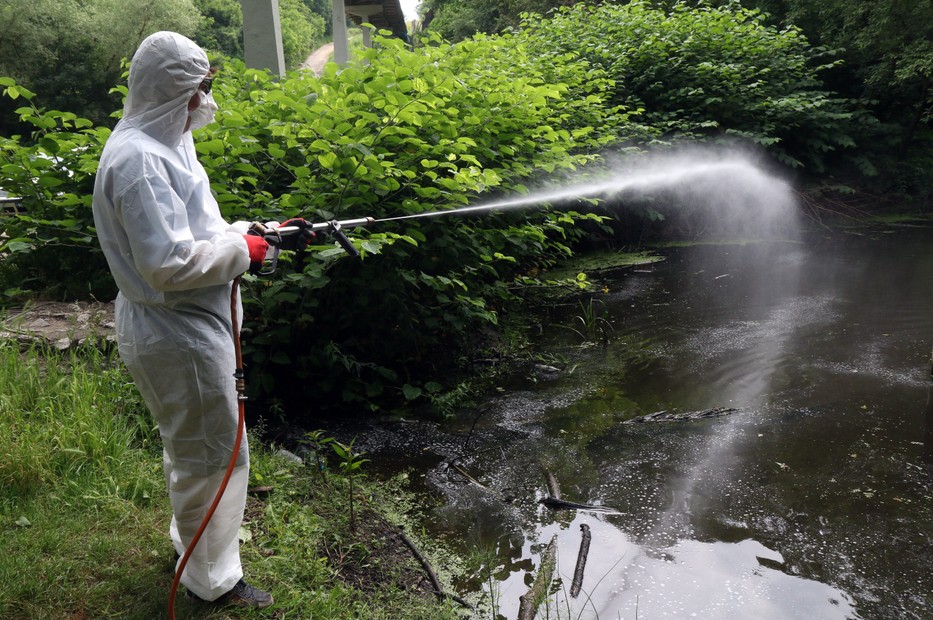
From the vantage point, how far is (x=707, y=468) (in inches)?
161

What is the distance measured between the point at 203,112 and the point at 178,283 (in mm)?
727

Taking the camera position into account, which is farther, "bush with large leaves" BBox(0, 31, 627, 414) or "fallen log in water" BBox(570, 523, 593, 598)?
"bush with large leaves" BBox(0, 31, 627, 414)

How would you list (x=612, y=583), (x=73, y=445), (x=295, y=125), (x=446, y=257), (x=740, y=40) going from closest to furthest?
1. (x=612, y=583)
2. (x=73, y=445)
3. (x=295, y=125)
4. (x=446, y=257)
5. (x=740, y=40)

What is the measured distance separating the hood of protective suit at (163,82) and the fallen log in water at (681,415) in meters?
3.56

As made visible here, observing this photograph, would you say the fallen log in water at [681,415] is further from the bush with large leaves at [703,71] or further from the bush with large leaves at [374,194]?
the bush with large leaves at [703,71]

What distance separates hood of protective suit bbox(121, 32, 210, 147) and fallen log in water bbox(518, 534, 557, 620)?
2.30 meters

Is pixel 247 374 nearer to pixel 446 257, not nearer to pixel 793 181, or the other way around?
pixel 446 257

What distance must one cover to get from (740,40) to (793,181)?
3.24 meters

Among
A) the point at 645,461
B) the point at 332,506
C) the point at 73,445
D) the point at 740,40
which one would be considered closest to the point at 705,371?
the point at 645,461

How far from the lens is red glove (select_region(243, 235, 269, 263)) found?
2352 millimetres

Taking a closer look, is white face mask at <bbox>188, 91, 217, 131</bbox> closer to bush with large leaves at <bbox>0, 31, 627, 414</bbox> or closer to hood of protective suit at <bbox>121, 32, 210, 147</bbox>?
hood of protective suit at <bbox>121, 32, 210, 147</bbox>

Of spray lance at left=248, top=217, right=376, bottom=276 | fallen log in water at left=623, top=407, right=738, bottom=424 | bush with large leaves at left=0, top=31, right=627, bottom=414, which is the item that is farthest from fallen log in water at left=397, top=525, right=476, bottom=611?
fallen log in water at left=623, top=407, right=738, bottom=424

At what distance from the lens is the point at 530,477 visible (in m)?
4.09

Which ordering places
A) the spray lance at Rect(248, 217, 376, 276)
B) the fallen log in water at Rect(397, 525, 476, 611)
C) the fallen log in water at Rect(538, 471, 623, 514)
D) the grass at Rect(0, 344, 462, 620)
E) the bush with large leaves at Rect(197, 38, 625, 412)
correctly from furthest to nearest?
the bush with large leaves at Rect(197, 38, 625, 412) < the fallen log in water at Rect(538, 471, 623, 514) < the fallen log in water at Rect(397, 525, 476, 611) < the grass at Rect(0, 344, 462, 620) < the spray lance at Rect(248, 217, 376, 276)
